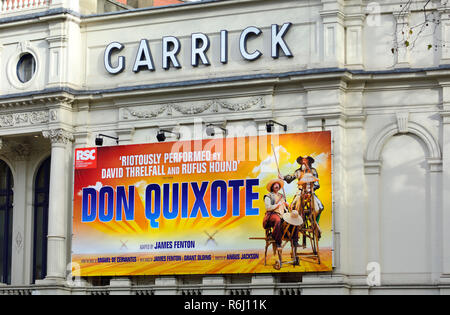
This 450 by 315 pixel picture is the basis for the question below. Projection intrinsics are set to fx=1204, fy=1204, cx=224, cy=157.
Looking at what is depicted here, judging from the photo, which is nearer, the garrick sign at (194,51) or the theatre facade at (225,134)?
the theatre facade at (225,134)

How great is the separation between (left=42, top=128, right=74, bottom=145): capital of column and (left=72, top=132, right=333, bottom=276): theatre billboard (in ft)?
2.17

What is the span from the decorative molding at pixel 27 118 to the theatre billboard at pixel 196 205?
1.55 metres

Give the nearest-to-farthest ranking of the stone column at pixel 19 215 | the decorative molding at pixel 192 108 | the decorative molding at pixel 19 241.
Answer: the decorative molding at pixel 192 108
the stone column at pixel 19 215
the decorative molding at pixel 19 241

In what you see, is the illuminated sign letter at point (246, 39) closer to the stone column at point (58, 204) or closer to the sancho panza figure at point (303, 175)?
the sancho panza figure at point (303, 175)

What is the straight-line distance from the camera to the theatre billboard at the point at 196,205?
34.2m

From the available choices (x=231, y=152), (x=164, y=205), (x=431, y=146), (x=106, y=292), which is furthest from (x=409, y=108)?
(x=106, y=292)

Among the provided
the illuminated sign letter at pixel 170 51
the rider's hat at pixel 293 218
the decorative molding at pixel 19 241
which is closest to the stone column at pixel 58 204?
the decorative molding at pixel 19 241

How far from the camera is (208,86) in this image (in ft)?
117

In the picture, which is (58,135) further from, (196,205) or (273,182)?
(273,182)

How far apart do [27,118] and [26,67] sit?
73.7 inches

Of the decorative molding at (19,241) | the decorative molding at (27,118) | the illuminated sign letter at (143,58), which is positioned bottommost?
the decorative molding at (19,241)
